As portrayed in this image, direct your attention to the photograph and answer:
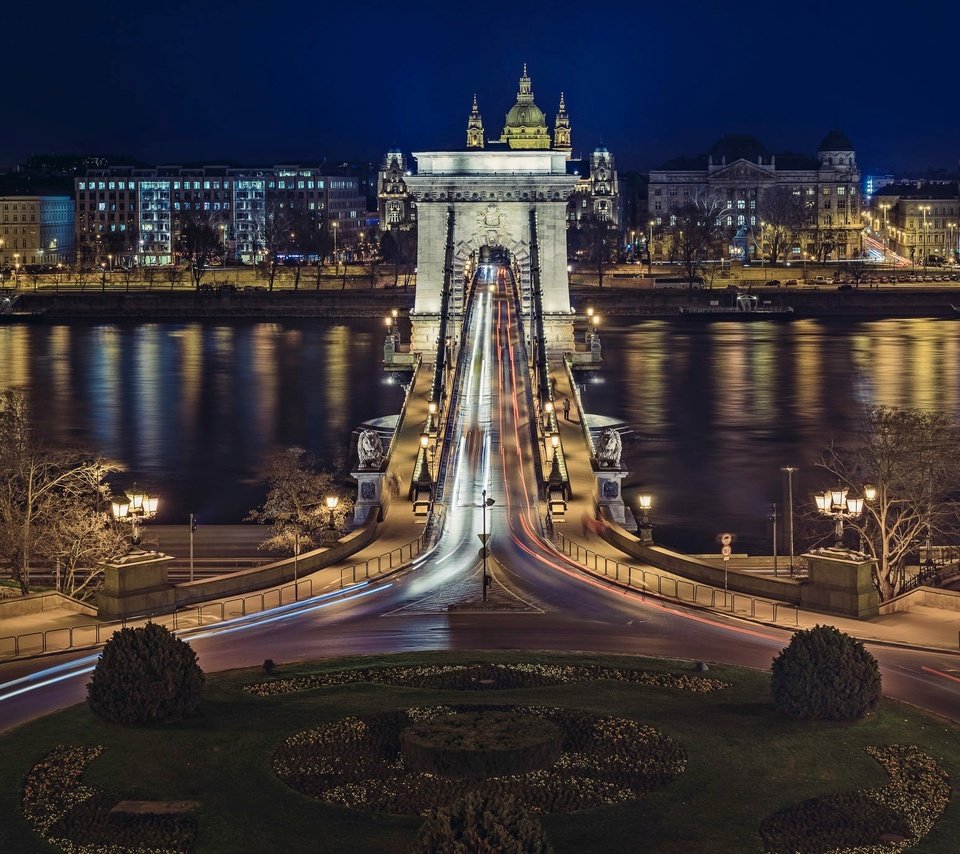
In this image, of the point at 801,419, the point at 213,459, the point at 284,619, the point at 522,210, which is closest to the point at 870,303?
the point at 522,210

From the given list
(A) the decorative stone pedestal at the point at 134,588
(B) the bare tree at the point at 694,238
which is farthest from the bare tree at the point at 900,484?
(B) the bare tree at the point at 694,238

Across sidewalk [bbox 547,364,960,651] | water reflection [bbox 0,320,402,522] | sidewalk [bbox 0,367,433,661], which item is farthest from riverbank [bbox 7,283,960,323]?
sidewalk [bbox 0,367,433,661]

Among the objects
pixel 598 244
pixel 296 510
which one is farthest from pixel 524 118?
pixel 296 510

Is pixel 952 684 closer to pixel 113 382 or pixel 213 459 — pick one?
pixel 213 459

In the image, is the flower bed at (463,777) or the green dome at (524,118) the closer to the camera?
the flower bed at (463,777)

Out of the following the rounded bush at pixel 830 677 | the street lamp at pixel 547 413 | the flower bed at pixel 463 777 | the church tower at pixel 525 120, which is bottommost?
the flower bed at pixel 463 777

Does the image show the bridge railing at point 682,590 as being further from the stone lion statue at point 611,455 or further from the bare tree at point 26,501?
the bare tree at point 26,501
